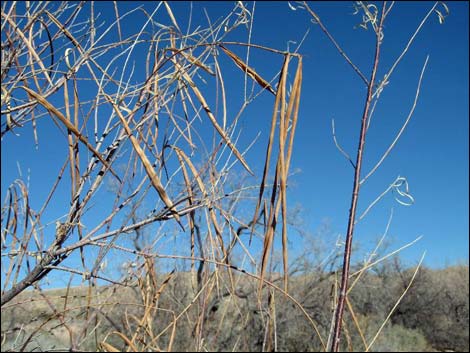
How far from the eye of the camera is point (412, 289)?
1841cm

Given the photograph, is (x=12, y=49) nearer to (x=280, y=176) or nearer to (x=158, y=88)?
(x=158, y=88)

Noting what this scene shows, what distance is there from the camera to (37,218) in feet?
3.90

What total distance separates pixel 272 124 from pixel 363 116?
0.22m

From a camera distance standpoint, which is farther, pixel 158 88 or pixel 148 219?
pixel 158 88

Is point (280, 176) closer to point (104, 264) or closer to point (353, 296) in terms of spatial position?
point (104, 264)

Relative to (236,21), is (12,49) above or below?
below

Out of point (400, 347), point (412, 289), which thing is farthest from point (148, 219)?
point (412, 289)

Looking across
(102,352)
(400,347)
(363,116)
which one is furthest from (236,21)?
(400,347)

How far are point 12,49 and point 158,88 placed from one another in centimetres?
32

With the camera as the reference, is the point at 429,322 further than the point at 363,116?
Yes

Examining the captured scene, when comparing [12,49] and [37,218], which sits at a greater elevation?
[12,49]

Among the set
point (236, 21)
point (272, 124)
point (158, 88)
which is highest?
point (236, 21)

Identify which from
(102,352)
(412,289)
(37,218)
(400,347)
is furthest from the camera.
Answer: (412,289)

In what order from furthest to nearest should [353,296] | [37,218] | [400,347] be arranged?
[353,296] < [400,347] < [37,218]
